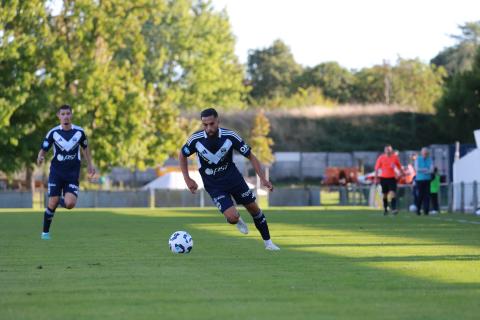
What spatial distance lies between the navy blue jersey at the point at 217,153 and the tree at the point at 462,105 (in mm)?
54173

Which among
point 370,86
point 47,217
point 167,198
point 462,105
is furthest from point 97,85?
point 370,86

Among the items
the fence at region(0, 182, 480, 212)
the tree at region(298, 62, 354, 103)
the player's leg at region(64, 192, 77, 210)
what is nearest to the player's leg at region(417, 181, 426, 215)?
the fence at region(0, 182, 480, 212)

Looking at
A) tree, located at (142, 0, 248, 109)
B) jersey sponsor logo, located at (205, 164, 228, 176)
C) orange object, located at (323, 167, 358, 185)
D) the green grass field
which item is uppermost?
tree, located at (142, 0, 248, 109)

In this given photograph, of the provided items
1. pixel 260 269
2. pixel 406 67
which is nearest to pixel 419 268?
pixel 260 269

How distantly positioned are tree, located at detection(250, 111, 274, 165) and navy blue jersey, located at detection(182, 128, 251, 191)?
7041cm

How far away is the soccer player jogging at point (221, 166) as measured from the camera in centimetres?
1486

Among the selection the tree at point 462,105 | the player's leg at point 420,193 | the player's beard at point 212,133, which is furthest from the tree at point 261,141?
the player's beard at point 212,133

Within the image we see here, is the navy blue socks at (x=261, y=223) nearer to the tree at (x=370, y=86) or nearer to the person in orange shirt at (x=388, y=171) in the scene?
the person in orange shirt at (x=388, y=171)

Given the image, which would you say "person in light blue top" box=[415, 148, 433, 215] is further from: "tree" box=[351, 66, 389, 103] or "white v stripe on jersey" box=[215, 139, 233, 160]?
"tree" box=[351, 66, 389, 103]

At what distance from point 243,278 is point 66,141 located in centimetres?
828

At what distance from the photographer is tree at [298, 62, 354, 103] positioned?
132 m

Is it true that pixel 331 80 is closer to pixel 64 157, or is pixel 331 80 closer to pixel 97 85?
pixel 97 85

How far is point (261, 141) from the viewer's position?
89250 mm

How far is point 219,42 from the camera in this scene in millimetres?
93938
